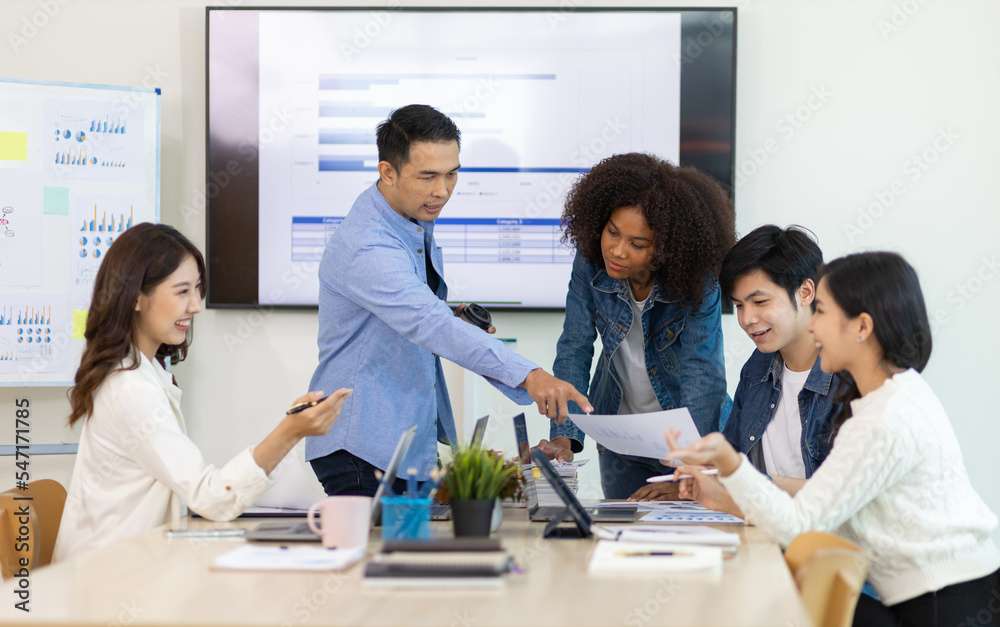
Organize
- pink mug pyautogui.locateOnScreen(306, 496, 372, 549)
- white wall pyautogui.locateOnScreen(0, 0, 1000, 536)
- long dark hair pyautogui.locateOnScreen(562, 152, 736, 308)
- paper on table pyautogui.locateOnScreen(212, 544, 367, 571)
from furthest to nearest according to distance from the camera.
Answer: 1. white wall pyautogui.locateOnScreen(0, 0, 1000, 536)
2. long dark hair pyautogui.locateOnScreen(562, 152, 736, 308)
3. pink mug pyautogui.locateOnScreen(306, 496, 372, 549)
4. paper on table pyautogui.locateOnScreen(212, 544, 367, 571)

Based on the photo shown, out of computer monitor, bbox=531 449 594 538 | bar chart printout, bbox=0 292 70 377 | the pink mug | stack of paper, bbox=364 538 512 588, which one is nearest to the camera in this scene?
stack of paper, bbox=364 538 512 588

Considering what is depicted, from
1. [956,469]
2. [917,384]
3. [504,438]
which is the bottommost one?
[504,438]

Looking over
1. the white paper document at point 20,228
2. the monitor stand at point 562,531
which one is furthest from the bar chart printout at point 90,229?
the monitor stand at point 562,531

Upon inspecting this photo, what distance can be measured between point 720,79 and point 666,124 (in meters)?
0.24

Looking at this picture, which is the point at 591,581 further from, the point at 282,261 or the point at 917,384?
the point at 282,261

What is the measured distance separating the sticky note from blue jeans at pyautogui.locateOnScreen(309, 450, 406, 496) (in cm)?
152

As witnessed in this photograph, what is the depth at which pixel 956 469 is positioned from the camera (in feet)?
5.11

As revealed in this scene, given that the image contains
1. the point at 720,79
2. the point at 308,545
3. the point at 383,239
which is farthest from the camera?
the point at 720,79

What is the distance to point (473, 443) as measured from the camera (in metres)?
1.57

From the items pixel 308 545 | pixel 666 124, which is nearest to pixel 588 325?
pixel 666 124

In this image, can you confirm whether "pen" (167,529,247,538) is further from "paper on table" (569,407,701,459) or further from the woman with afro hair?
the woman with afro hair

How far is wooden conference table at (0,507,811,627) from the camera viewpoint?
3.48 feet

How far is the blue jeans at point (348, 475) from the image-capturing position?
204 centimetres

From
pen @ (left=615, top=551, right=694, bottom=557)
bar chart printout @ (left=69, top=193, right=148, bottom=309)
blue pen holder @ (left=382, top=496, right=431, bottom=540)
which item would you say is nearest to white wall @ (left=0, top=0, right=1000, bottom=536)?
bar chart printout @ (left=69, top=193, right=148, bottom=309)
